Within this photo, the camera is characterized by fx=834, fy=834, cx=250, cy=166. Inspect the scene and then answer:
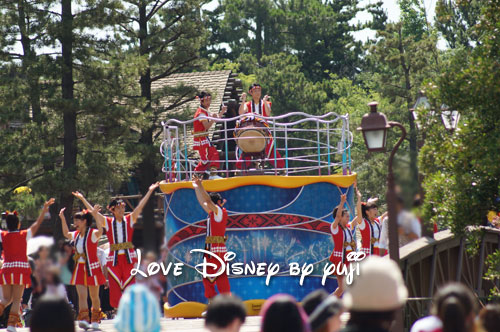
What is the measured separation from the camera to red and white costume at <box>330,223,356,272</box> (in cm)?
1377

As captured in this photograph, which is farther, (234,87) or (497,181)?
(234,87)

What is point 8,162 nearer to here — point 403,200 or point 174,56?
point 174,56

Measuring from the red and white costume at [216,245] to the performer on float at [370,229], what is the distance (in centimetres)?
275

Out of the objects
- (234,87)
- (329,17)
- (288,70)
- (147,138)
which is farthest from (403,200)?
(329,17)

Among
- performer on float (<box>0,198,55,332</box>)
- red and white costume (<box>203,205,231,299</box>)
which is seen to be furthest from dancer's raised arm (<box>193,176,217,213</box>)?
performer on float (<box>0,198,55,332</box>)

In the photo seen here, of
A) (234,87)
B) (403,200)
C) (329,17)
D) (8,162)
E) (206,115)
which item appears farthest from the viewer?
(329,17)

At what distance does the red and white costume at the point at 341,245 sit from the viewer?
13.8 metres

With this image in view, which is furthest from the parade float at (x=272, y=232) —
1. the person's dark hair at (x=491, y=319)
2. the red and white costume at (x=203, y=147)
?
the person's dark hair at (x=491, y=319)

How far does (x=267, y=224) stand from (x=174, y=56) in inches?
532

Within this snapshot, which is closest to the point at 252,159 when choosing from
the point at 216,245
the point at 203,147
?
the point at 203,147

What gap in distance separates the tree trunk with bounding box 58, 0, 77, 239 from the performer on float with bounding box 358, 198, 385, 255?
9.85m

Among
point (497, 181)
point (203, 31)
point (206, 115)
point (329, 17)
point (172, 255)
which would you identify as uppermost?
point (329, 17)

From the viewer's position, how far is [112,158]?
23.1m

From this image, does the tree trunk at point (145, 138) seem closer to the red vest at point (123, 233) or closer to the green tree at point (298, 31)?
the red vest at point (123, 233)
